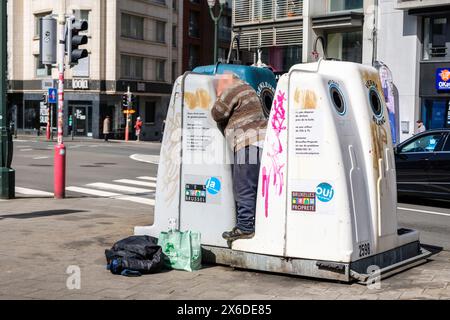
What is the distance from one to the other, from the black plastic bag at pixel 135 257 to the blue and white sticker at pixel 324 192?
5.96 ft

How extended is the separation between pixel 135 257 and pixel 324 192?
2.09 meters

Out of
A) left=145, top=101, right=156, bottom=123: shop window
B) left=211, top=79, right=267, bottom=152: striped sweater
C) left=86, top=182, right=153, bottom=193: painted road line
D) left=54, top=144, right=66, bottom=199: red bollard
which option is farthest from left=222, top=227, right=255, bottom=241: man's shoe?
left=145, top=101, right=156, bottom=123: shop window

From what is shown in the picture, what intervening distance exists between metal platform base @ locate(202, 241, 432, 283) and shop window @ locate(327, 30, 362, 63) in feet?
68.6

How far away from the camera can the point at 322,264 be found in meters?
6.33

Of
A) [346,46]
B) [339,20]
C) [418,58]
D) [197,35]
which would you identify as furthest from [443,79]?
[197,35]

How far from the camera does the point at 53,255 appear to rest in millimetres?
7516

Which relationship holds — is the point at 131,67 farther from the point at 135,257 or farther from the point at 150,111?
the point at 135,257

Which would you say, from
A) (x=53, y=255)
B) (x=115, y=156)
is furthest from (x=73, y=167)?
(x=53, y=255)

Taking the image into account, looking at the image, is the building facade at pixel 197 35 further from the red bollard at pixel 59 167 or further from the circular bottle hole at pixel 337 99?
the circular bottle hole at pixel 337 99

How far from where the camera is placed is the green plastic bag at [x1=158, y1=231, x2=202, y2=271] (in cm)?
686

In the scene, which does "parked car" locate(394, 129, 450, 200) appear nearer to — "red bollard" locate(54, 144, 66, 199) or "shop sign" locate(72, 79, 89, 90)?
"red bollard" locate(54, 144, 66, 199)
